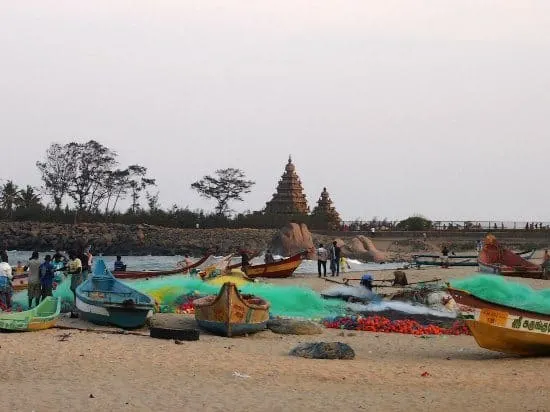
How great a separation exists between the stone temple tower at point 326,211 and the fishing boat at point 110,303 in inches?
2858

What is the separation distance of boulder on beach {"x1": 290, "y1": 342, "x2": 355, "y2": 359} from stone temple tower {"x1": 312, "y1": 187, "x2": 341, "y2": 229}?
251 ft

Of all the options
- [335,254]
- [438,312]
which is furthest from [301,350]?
[335,254]

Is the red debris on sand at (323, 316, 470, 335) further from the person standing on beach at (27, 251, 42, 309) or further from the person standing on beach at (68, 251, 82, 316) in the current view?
the person standing on beach at (27, 251, 42, 309)

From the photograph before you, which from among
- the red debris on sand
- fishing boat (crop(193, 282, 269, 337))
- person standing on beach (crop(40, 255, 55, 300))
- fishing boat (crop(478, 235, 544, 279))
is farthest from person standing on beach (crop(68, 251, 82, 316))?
fishing boat (crop(478, 235, 544, 279))

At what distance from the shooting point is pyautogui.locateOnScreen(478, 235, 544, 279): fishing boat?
103ft

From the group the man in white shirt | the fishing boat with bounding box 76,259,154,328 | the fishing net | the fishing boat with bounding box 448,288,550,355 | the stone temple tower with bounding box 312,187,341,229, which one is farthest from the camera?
the stone temple tower with bounding box 312,187,341,229

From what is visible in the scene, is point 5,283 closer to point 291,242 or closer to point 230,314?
point 230,314

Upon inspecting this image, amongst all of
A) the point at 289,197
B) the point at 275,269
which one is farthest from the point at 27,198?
the point at 275,269

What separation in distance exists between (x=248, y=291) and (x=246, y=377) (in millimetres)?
10717

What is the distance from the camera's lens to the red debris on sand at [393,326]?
17.9m

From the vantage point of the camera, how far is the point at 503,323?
527 inches

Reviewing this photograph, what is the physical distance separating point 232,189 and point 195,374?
8813 cm

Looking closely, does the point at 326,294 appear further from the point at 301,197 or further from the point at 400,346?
the point at 301,197

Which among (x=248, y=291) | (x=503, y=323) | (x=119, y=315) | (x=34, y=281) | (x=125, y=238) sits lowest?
(x=119, y=315)
